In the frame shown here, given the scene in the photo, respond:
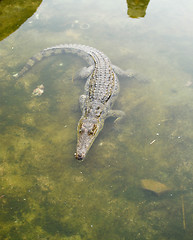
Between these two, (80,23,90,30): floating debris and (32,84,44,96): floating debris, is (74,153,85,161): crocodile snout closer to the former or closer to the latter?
(32,84,44,96): floating debris

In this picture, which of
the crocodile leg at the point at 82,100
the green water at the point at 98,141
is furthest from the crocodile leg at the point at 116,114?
the crocodile leg at the point at 82,100

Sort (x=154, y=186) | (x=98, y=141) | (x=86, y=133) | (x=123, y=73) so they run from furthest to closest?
1. (x=123, y=73)
2. (x=98, y=141)
3. (x=86, y=133)
4. (x=154, y=186)

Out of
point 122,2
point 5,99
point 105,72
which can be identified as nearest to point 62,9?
point 122,2

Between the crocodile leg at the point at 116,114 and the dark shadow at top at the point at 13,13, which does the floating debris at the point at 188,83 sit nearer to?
the crocodile leg at the point at 116,114

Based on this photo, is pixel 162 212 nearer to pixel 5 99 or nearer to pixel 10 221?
pixel 10 221

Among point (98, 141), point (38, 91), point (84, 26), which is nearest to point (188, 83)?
point (98, 141)

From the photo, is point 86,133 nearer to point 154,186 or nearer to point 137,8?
point 154,186
